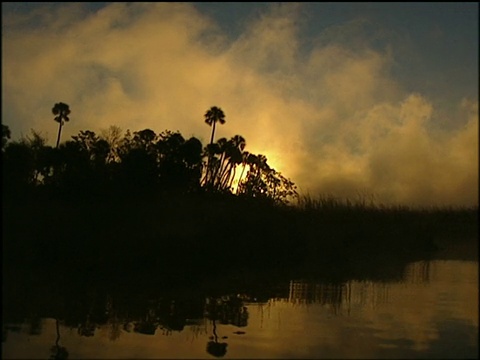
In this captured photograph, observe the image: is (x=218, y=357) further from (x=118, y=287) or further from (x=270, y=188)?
(x=270, y=188)

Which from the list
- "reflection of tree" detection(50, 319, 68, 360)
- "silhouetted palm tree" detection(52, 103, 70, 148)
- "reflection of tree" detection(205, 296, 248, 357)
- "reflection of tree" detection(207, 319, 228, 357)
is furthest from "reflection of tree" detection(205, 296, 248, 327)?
"silhouetted palm tree" detection(52, 103, 70, 148)

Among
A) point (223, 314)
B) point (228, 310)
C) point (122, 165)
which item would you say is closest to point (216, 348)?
point (223, 314)

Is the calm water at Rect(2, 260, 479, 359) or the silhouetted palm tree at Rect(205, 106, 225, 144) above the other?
the silhouetted palm tree at Rect(205, 106, 225, 144)

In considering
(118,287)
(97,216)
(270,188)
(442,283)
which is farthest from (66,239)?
(270,188)

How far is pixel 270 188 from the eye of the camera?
42.2 m

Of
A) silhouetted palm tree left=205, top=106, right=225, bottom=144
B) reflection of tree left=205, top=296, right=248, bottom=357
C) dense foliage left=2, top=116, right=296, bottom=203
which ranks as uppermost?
silhouetted palm tree left=205, top=106, right=225, bottom=144

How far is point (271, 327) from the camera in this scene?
12867 mm

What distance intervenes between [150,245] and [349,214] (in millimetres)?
10381

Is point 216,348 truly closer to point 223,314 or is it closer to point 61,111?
point 223,314

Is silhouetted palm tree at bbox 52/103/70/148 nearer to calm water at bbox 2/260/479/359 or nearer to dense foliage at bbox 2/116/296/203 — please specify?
dense foliage at bbox 2/116/296/203

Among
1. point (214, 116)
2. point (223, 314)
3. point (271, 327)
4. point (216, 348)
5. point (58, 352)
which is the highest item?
point (214, 116)

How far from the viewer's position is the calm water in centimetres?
1048

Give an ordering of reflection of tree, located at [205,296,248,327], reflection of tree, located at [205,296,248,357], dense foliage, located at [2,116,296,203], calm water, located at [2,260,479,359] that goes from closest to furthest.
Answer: calm water, located at [2,260,479,359]
reflection of tree, located at [205,296,248,357]
reflection of tree, located at [205,296,248,327]
dense foliage, located at [2,116,296,203]

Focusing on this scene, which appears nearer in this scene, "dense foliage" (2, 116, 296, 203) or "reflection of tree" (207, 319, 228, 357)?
"reflection of tree" (207, 319, 228, 357)
